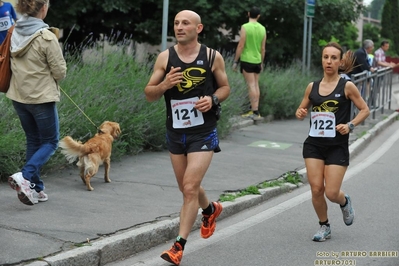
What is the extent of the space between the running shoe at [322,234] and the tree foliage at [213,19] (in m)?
12.8

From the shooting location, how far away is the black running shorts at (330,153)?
721 cm

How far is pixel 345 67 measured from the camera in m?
7.55

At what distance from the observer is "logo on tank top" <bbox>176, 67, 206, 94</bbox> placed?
6.30m

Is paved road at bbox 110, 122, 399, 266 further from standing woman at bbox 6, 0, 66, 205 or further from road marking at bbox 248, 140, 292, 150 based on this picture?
road marking at bbox 248, 140, 292, 150

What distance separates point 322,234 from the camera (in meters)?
7.31

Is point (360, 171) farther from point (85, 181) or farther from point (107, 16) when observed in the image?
point (107, 16)

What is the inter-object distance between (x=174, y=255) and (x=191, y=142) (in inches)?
35.7

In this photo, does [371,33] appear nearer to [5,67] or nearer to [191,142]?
[5,67]

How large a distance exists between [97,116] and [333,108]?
3.95m

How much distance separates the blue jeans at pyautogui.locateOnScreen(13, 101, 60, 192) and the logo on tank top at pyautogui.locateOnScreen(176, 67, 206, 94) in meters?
1.82

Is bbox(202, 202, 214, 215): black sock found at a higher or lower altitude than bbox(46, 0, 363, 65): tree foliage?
lower

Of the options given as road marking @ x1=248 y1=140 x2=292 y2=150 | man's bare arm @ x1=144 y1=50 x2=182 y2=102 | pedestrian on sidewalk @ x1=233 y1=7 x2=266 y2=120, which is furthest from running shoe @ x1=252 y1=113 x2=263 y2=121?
man's bare arm @ x1=144 y1=50 x2=182 y2=102

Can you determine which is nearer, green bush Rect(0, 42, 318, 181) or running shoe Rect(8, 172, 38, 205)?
running shoe Rect(8, 172, 38, 205)

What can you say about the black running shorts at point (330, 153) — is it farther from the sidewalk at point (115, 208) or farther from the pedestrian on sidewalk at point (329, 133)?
the sidewalk at point (115, 208)
